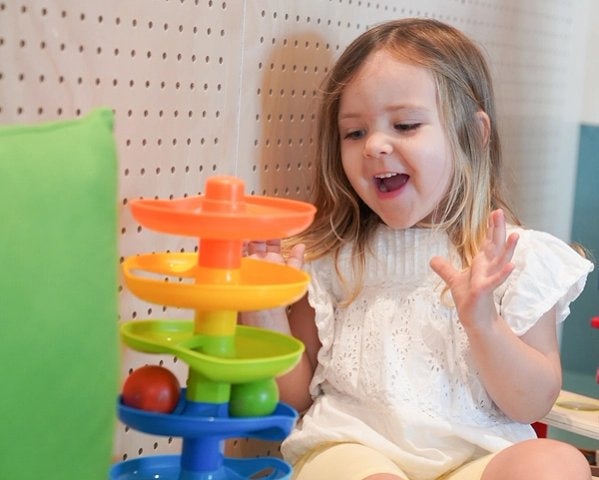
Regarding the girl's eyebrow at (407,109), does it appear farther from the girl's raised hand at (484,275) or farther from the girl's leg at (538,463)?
the girl's leg at (538,463)

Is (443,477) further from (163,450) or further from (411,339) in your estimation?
(163,450)

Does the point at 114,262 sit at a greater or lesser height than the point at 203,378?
greater

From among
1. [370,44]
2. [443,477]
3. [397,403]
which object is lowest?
[443,477]

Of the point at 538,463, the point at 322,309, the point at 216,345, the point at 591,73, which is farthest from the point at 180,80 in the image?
the point at 591,73

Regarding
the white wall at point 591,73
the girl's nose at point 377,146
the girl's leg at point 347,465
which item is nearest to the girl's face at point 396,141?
the girl's nose at point 377,146

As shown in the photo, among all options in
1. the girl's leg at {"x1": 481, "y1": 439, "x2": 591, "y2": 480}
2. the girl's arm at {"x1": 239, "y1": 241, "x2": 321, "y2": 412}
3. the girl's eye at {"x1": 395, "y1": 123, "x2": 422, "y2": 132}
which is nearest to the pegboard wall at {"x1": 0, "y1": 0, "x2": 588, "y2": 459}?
the girl's arm at {"x1": 239, "y1": 241, "x2": 321, "y2": 412}

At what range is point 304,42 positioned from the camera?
1.64 meters

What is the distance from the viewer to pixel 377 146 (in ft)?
4.82

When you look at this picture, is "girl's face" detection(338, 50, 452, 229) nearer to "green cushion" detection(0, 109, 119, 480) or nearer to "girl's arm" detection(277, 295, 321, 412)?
"girl's arm" detection(277, 295, 321, 412)

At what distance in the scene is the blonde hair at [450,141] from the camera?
1533 mm

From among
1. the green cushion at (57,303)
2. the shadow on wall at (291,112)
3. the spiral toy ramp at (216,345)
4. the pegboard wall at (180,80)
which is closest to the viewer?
the green cushion at (57,303)

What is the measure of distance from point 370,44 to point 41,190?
2.54 ft

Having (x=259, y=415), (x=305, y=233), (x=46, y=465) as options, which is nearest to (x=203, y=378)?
(x=259, y=415)

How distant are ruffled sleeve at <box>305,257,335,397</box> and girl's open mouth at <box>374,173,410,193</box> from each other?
16cm
